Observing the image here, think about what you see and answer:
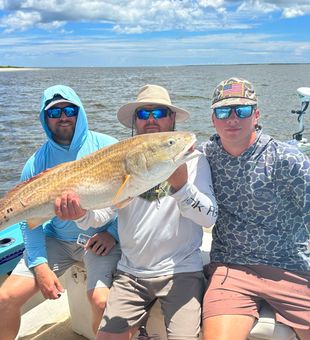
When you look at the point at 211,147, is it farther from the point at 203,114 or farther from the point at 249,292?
the point at 203,114

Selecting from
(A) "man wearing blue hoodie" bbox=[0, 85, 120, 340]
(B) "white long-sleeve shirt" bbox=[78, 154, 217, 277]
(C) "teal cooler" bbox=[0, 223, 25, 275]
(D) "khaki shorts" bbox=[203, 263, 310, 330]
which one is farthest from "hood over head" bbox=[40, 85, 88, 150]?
(D) "khaki shorts" bbox=[203, 263, 310, 330]

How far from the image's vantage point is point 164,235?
307cm

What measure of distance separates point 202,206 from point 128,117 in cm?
115

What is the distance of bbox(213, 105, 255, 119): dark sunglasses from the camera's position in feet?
9.95

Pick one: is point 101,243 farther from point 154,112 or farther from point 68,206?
point 154,112

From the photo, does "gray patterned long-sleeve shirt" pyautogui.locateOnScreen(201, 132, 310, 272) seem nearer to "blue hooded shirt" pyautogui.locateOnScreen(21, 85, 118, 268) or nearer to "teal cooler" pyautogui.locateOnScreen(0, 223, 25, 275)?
"blue hooded shirt" pyautogui.locateOnScreen(21, 85, 118, 268)

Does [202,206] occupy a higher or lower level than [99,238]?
higher

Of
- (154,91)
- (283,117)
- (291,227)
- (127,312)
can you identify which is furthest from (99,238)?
(283,117)

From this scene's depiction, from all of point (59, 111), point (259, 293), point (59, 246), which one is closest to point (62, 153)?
point (59, 111)

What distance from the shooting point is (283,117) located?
811 inches

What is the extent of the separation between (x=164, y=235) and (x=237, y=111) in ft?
3.22

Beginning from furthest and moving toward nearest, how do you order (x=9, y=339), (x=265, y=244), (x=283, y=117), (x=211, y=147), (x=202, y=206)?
(x=283, y=117) → (x=9, y=339) → (x=211, y=147) → (x=265, y=244) → (x=202, y=206)

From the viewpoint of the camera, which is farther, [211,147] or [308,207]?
[211,147]

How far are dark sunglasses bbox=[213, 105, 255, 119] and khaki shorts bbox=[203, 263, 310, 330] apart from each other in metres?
1.04
